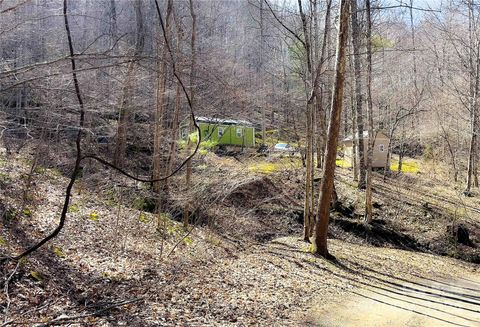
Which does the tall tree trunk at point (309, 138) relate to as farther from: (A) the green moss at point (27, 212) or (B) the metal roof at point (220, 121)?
(A) the green moss at point (27, 212)

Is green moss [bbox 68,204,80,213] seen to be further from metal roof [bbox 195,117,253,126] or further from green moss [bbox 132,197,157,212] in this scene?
metal roof [bbox 195,117,253,126]

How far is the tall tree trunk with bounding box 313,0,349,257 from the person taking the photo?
943cm

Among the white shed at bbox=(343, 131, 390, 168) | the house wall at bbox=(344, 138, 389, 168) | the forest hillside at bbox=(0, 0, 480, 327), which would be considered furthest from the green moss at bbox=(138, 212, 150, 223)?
the house wall at bbox=(344, 138, 389, 168)

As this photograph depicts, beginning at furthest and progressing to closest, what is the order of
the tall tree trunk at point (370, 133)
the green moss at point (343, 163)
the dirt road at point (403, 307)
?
the green moss at point (343, 163)
the tall tree trunk at point (370, 133)
the dirt road at point (403, 307)

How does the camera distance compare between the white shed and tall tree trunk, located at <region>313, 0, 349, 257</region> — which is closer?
tall tree trunk, located at <region>313, 0, 349, 257</region>

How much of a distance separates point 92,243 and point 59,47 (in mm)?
4054

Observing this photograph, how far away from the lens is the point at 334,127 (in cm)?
966

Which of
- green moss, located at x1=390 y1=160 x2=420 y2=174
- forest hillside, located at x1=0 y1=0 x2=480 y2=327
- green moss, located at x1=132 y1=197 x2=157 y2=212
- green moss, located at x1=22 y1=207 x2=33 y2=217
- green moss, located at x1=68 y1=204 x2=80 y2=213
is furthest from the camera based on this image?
green moss, located at x1=390 y1=160 x2=420 y2=174

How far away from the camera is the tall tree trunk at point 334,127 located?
9.43 metres

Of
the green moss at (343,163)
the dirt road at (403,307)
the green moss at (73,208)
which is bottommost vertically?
the dirt road at (403,307)

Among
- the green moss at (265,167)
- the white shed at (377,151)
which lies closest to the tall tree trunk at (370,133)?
the green moss at (265,167)

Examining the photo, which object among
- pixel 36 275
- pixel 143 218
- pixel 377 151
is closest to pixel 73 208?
pixel 143 218

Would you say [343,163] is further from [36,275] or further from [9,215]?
[36,275]

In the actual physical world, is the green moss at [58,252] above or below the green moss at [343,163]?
below
